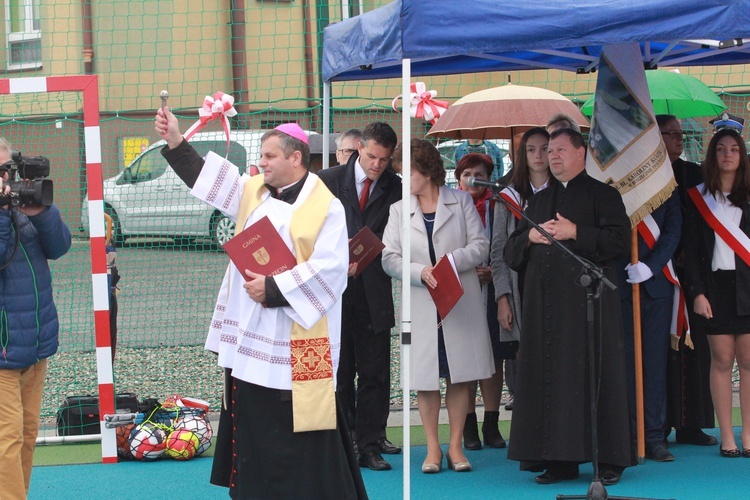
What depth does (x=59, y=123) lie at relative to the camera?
10477 mm

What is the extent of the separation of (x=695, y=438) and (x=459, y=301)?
186cm

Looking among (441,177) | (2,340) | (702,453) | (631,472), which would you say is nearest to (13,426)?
(2,340)

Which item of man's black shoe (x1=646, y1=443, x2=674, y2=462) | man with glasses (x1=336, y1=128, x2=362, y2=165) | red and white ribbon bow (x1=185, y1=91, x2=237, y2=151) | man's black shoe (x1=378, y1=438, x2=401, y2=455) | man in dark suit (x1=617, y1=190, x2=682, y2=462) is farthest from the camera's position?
man with glasses (x1=336, y1=128, x2=362, y2=165)

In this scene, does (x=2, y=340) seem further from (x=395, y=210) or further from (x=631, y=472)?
(x=631, y=472)

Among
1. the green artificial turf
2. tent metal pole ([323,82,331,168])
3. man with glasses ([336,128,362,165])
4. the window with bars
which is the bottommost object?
the green artificial turf

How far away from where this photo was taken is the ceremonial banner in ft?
19.8

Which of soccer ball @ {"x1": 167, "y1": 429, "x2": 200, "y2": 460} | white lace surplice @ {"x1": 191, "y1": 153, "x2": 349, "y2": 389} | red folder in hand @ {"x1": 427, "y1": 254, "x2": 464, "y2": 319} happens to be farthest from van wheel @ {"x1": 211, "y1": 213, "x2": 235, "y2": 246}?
white lace surplice @ {"x1": 191, "y1": 153, "x2": 349, "y2": 389}

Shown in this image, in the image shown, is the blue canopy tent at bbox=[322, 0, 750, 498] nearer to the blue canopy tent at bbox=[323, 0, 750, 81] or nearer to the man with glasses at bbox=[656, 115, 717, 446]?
the blue canopy tent at bbox=[323, 0, 750, 81]

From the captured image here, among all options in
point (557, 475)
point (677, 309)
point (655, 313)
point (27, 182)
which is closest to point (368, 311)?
point (557, 475)

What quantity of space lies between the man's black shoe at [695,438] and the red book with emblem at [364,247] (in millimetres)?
2374

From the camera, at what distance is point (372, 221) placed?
634cm

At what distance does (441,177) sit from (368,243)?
65cm

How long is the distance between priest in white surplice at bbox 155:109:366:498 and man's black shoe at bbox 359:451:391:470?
1364mm

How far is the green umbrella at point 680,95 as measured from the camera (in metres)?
7.98
